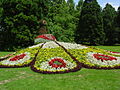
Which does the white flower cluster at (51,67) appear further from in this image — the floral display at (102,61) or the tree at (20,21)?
the tree at (20,21)

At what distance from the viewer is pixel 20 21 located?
31.7m

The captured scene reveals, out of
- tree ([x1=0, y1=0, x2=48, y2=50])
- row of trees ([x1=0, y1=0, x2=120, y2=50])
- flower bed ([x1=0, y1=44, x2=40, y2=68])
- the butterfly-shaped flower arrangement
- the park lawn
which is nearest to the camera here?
the park lawn

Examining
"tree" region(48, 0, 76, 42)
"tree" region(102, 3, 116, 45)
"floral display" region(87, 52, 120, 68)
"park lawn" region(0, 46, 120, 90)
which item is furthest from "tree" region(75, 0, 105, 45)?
"park lawn" region(0, 46, 120, 90)

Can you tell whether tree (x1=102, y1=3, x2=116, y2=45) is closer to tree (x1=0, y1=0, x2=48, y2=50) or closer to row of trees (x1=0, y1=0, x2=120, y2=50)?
row of trees (x1=0, y1=0, x2=120, y2=50)

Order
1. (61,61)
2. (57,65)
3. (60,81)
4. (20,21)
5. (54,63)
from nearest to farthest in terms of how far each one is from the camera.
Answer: (60,81)
(57,65)
(54,63)
(61,61)
(20,21)

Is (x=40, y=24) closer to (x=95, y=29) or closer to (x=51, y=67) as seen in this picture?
(x=95, y=29)

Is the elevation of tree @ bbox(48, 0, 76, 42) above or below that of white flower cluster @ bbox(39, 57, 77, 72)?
above

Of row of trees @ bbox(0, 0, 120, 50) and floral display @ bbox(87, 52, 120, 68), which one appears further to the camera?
row of trees @ bbox(0, 0, 120, 50)

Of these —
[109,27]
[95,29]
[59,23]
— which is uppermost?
[59,23]

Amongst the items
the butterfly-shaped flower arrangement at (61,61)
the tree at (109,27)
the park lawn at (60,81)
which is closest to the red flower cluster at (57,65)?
the butterfly-shaped flower arrangement at (61,61)

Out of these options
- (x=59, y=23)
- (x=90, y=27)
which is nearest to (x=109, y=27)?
(x=90, y=27)

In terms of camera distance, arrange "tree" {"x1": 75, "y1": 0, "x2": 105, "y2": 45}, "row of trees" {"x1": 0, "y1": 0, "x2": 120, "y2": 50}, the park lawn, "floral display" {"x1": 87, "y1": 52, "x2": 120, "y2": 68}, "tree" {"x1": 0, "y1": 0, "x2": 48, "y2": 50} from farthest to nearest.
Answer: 1. "tree" {"x1": 75, "y1": 0, "x2": 105, "y2": 45}
2. "row of trees" {"x1": 0, "y1": 0, "x2": 120, "y2": 50}
3. "tree" {"x1": 0, "y1": 0, "x2": 48, "y2": 50}
4. "floral display" {"x1": 87, "y1": 52, "x2": 120, "y2": 68}
5. the park lawn

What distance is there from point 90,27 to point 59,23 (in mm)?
10954

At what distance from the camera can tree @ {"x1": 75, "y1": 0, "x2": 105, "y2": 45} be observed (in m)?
43.7
